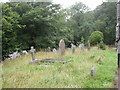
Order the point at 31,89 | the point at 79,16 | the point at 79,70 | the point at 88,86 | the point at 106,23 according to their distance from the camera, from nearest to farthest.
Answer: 1. the point at 31,89
2. the point at 88,86
3. the point at 79,70
4. the point at 106,23
5. the point at 79,16

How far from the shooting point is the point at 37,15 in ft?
24.0

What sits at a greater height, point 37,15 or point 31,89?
point 37,15

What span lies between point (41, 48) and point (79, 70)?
520 centimetres

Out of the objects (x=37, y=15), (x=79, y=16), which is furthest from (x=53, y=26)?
Answer: (x=79, y=16)

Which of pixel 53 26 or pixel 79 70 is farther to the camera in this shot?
pixel 53 26

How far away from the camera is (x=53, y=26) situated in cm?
804

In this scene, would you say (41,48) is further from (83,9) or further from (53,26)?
(83,9)

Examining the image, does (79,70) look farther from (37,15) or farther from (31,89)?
(37,15)

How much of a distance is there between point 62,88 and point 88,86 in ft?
1.32

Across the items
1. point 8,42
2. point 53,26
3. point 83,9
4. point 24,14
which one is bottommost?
point 8,42

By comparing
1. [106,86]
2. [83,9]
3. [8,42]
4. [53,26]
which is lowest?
[106,86]

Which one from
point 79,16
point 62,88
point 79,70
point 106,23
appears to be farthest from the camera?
point 79,16

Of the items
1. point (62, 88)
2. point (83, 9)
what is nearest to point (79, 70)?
point (62, 88)

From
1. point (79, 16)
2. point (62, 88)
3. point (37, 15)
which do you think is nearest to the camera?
point (62, 88)
